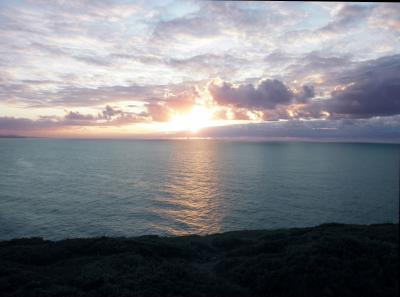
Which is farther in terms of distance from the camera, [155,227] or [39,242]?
[155,227]

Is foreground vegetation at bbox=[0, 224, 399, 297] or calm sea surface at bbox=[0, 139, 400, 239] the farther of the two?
calm sea surface at bbox=[0, 139, 400, 239]

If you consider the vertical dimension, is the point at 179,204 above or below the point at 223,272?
below

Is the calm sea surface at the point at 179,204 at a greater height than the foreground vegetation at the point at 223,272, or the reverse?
the foreground vegetation at the point at 223,272

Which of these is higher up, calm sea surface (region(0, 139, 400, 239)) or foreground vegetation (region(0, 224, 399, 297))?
foreground vegetation (region(0, 224, 399, 297))

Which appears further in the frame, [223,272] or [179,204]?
[179,204]

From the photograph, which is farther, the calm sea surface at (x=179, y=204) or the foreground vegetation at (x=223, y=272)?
the calm sea surface at (x=179, y=204)

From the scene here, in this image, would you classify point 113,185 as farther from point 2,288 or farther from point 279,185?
point 2,288

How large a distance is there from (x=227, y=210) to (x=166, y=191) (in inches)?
1091

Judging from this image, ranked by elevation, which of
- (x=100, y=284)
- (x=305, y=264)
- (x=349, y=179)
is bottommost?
(x=349, y=179)

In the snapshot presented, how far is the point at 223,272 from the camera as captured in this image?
22938 mm

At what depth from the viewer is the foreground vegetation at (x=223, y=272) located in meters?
16.1

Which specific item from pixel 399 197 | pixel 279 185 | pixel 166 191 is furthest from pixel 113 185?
pixel 399 197

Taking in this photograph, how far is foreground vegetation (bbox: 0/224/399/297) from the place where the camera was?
16.1 meters

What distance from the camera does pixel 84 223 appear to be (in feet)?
188
